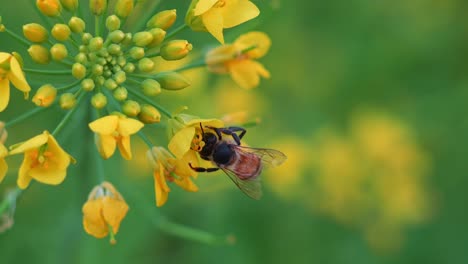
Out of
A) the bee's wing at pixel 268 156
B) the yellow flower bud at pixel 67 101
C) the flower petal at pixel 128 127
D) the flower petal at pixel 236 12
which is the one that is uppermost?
the flower petal at pixel 236 12

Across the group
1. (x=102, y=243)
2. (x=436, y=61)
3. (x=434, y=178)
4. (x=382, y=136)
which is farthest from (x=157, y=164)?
(x=436, y=61)

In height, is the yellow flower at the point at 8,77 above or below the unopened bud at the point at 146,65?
below

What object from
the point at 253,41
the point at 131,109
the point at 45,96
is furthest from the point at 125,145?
the point at 253,41

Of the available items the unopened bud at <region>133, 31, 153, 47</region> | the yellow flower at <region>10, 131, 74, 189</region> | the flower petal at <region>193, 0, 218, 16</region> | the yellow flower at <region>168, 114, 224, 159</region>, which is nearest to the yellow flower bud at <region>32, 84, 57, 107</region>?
the yellow flower at <region>10, 131, 74, 189</region>

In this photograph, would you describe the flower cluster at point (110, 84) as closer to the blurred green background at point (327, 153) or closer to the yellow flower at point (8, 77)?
the yellow flower at point (8, 77)

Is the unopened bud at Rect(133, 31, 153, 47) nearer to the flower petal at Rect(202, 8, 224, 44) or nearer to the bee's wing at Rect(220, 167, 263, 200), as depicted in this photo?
the flower petal at Rect(202, 8, 224, 44)

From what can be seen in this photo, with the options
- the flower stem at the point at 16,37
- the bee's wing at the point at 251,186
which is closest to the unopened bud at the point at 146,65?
the flower stem at the point at 16,37
